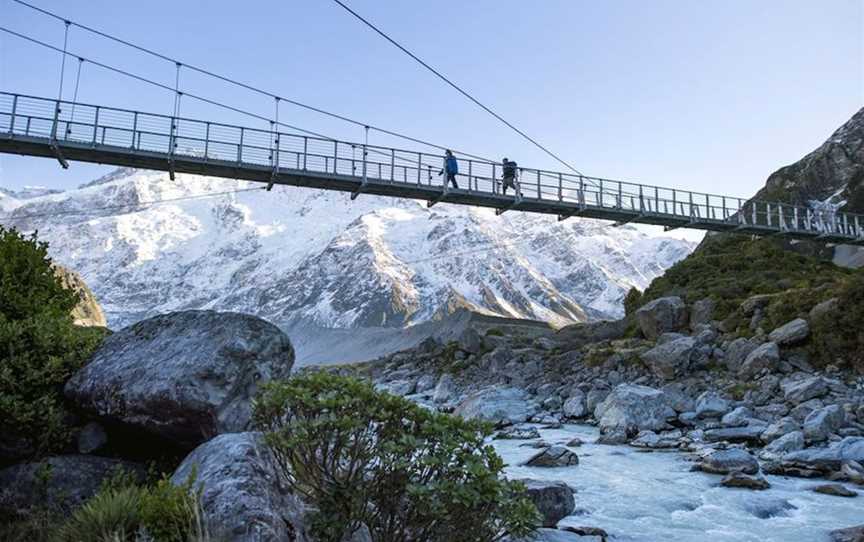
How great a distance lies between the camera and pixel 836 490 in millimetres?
10078

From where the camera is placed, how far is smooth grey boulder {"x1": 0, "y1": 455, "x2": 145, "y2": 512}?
5285mm

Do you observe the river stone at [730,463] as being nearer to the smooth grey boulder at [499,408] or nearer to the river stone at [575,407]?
the smooth grey boulder at [499,408]

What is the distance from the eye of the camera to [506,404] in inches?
841

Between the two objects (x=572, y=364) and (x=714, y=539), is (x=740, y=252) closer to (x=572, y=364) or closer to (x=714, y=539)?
(x=572, y=364)

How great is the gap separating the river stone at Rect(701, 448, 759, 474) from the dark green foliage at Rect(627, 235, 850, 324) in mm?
17134

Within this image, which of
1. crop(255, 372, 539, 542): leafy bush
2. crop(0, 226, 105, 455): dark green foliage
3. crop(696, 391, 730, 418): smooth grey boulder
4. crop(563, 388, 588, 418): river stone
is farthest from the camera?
crop(563, 388, 588, 418): river stone

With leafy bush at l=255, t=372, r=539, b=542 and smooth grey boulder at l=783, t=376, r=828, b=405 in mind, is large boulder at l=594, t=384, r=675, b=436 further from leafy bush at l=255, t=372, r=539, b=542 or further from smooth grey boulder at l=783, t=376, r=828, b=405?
leafy bush at l=255, t=372, r=539, b=542

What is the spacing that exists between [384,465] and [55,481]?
121 inches

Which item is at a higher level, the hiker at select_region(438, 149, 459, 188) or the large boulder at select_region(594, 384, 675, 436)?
the hiker at select_region(438, 149, 459, 188)

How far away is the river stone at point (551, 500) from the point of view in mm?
8336

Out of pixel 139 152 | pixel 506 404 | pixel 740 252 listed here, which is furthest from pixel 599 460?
pixel 740 252

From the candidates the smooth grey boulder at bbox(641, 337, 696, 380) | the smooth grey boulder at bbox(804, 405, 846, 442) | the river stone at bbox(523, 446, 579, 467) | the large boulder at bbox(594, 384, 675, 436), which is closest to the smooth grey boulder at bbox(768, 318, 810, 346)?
the smooth grey boulder at bbox(641, 337, 696, 380)

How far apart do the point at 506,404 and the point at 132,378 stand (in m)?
16.8

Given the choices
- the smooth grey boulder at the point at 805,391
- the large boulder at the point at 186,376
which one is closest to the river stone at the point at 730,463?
the smooth grey boulder at the point at 805,391
